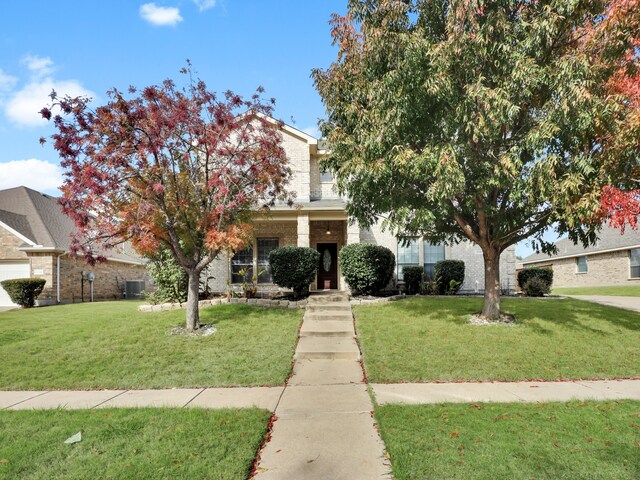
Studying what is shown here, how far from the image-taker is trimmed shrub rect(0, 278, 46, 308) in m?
16.1

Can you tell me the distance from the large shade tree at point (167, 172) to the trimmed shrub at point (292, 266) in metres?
2.50

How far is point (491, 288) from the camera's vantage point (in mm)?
10133

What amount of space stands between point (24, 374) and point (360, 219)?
773cm

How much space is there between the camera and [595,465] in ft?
11.4

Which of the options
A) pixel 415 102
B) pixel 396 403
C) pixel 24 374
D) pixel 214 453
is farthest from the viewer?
pixel 415 102

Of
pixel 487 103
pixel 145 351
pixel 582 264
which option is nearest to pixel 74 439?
pixel 145 351

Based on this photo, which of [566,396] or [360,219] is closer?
[566,396]

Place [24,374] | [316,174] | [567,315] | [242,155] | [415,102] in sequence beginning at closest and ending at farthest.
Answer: [24,374] < [415,102] < [242,155] < [567,315] < [316,174]

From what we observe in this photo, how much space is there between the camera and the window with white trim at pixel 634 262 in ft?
79.2

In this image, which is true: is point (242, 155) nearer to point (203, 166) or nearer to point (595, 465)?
point (203, 166)

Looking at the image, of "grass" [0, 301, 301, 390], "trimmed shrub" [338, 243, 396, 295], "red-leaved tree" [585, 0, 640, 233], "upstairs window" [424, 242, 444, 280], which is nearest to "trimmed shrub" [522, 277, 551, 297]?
"upstairs window" [424, 242, 444, 280]

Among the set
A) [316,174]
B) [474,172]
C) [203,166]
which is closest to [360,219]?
[474,172]

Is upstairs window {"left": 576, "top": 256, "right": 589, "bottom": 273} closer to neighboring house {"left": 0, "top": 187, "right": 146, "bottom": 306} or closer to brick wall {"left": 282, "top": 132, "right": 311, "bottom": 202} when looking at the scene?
brick wall {"left": 282, "top": 132, "right": 311, "bottom": 202}

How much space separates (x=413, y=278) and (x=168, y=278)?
8.68m
